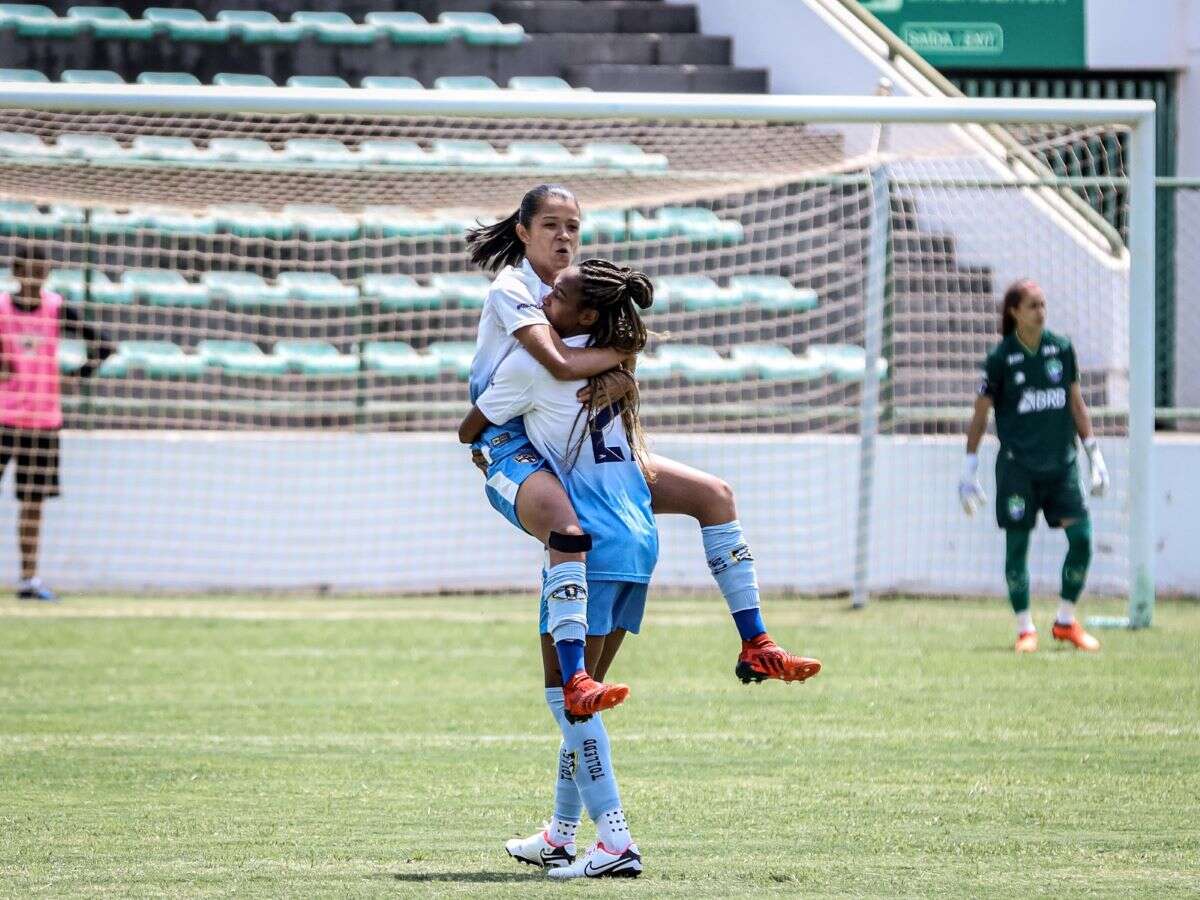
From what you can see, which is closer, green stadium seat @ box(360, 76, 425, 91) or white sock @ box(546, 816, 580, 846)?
white sock @ box(546, 816, 580, 846)

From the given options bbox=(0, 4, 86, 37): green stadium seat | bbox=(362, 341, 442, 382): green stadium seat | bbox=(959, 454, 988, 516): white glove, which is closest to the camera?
bbox=(959, 454, 988, 516): white glove

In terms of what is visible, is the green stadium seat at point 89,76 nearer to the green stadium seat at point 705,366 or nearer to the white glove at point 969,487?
the green stadium seat at point 705,366

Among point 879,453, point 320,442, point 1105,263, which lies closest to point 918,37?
point 1105,263

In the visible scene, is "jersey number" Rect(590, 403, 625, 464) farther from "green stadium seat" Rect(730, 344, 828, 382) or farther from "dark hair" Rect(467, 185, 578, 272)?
"green stadium seat" Rect(730, 344, 828, 382)

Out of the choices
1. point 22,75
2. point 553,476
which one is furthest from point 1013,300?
point 22,75

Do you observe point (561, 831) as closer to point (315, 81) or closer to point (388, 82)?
point (388, 82)

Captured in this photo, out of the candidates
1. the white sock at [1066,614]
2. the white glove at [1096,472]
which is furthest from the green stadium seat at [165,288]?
the white sock at [1066,614]

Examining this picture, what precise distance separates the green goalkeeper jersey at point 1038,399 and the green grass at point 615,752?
1.09m

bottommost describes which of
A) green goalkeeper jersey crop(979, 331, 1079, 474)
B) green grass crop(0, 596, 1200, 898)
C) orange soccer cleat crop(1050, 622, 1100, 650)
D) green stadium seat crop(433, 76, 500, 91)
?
green grass crop(0, 596, 1200, 898)

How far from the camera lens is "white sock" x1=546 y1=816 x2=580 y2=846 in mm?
4766

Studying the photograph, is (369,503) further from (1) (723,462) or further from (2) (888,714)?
(2) (888,714)

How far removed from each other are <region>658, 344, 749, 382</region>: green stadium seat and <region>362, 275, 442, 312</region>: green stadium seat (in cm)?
193

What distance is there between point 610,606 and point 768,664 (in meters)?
0.46

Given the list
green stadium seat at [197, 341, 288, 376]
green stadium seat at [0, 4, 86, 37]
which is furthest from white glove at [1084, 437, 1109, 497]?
green stadium seat at [0, 4, 86, 37]
